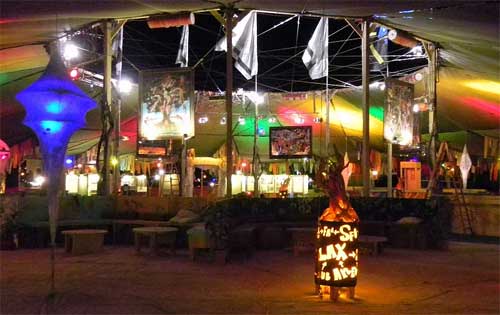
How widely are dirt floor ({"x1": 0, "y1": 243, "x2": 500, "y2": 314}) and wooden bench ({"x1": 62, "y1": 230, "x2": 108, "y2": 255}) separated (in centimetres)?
22

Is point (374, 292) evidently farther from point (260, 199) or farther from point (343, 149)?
point (343, 149)

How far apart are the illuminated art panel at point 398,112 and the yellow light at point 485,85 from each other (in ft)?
6.00

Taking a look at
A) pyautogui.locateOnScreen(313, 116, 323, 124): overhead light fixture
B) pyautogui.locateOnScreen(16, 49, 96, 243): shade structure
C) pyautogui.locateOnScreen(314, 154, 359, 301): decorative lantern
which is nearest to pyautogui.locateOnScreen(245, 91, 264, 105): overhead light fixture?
pyautogui.locateOnScreen(313, 116, 323, 124): overhead light fixture

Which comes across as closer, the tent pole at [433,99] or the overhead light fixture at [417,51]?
the tent pole at [433,99]

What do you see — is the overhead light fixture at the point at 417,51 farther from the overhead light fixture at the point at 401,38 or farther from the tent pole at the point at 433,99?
the overhead light fixture at the point at 401,38

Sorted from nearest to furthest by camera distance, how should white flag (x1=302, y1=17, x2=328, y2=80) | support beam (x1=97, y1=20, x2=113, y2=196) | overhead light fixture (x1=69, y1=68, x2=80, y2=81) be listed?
support beam (x1=97, y1=20, x2=113, y2=196) < overhead light fixture (x1=69, y1=68, x2=80, y2=81) < white flag (x1=302, y1=17, x2=328, y2=80)

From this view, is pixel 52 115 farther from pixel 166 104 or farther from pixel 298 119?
pixel 298 119

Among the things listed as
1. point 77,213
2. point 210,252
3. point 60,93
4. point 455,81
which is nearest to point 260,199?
point 210,252

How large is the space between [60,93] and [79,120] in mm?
330

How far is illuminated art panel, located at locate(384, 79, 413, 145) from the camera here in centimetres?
1145

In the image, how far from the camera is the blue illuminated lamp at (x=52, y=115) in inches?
206

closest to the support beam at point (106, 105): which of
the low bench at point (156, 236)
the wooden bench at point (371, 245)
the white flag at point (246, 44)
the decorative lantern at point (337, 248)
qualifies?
the low bench at point (156, 236)

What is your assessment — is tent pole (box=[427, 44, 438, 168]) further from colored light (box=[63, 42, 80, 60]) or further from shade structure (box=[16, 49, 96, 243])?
shade structure (box=[16, 49, 96, 243])

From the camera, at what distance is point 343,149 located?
71.6ft
